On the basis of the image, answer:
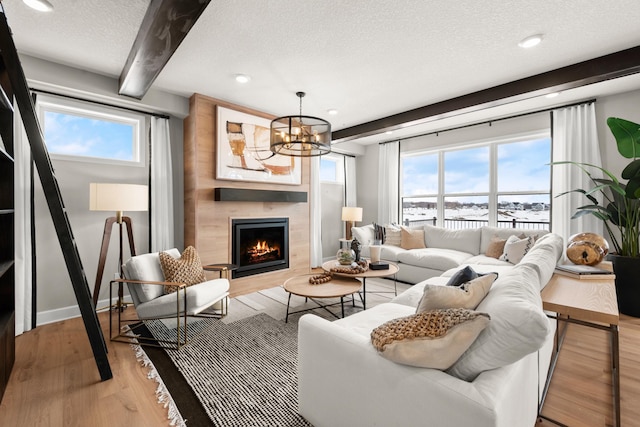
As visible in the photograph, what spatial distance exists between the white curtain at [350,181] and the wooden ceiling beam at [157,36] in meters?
4.14

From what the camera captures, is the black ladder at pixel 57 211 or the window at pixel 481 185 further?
the window at pixel 481 185

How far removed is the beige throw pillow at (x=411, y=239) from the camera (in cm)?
481

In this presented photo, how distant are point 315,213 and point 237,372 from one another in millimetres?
3481

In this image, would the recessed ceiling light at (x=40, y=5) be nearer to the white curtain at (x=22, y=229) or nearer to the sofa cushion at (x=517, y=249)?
the white curtain at (x=22, y=229)

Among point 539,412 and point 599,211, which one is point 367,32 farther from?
point 599,211

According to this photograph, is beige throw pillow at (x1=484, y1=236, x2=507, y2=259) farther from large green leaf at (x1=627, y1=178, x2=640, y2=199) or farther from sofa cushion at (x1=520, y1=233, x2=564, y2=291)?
sofa cushion at (x1=520, y1=233, x2=564, y2=291)

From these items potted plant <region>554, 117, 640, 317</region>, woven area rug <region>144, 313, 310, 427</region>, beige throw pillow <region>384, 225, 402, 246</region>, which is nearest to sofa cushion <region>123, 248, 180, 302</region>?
woven area rug <region>144, 313, 310, 427</region>

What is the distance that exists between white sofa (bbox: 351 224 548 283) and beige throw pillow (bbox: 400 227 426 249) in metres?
0.10

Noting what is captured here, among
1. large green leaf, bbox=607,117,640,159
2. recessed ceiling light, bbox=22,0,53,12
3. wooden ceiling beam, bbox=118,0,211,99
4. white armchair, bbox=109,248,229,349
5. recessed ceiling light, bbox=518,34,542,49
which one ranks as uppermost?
recessed ceiling light, bbox=518,34,542,49

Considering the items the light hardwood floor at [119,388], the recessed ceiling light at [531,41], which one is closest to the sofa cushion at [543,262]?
the light hardwood floor at [119,388]

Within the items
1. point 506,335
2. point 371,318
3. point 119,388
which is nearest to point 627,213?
point 371,318

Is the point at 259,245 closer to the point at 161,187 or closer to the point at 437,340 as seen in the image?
the point at 161,187

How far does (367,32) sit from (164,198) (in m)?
2.93

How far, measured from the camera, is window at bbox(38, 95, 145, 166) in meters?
3.04
